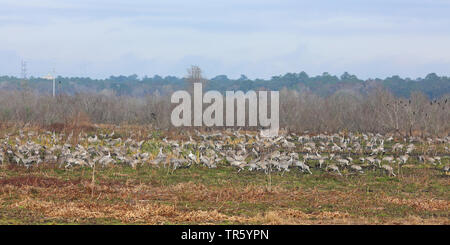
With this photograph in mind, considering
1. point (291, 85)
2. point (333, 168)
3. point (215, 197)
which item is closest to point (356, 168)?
point (333, 168)

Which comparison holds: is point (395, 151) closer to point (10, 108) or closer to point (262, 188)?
point (262, 188)

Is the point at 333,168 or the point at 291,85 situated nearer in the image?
the point at 333,168

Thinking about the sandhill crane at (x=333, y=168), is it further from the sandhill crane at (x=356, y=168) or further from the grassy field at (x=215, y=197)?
the sandhill crane at (x=356, y=168)

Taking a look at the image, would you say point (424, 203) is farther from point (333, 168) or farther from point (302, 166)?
point (302, 166)

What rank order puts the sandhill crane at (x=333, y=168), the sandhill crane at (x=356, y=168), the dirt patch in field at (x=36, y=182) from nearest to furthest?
the dirt patch in field at (x=36, y=182) < the sandhill crane at (x=333, y=168) < the sandhill crane at (x=356, y=168)

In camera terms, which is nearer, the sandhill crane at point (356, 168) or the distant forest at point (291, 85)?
the sandhill crane at point (356, 168)

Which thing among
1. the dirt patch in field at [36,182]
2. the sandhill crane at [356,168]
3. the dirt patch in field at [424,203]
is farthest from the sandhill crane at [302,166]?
the dirt patch in field at [36,182]

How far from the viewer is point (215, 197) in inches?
508

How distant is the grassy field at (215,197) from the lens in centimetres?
1053

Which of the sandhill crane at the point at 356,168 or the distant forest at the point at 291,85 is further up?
the distant forest at the point at 291,85
